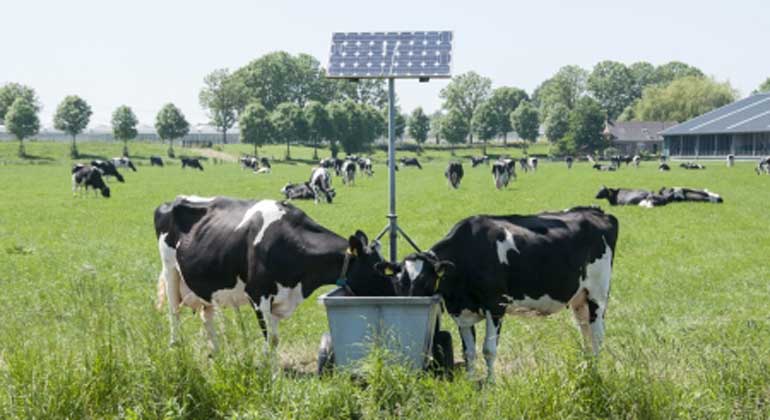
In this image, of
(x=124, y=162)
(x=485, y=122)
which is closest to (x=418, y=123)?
(x=485, y=122)

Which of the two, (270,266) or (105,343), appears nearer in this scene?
(105,343)

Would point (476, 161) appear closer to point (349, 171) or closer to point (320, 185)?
point (349, 171)

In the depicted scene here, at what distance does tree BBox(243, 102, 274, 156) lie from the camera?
114 meters

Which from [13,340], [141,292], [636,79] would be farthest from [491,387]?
[636,79]

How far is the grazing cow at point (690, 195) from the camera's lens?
31.7 metres

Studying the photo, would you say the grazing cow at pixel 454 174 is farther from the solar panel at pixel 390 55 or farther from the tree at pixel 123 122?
the tree at pixel 123 122

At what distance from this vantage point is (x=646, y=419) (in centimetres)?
621

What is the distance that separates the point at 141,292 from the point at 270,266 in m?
5.29

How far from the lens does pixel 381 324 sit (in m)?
7.63

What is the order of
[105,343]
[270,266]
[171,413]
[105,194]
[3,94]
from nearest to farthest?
[171,413] < [105,343] < [270,266] < [105,194] < [3,94]

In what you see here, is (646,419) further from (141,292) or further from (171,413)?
(141,292)

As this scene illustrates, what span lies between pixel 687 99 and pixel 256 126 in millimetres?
71890

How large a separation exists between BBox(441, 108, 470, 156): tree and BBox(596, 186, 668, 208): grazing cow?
361ft

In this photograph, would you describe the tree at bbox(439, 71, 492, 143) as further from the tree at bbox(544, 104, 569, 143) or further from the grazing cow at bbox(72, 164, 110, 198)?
the grazing cow at bbox(72, 164, 110, 198)
